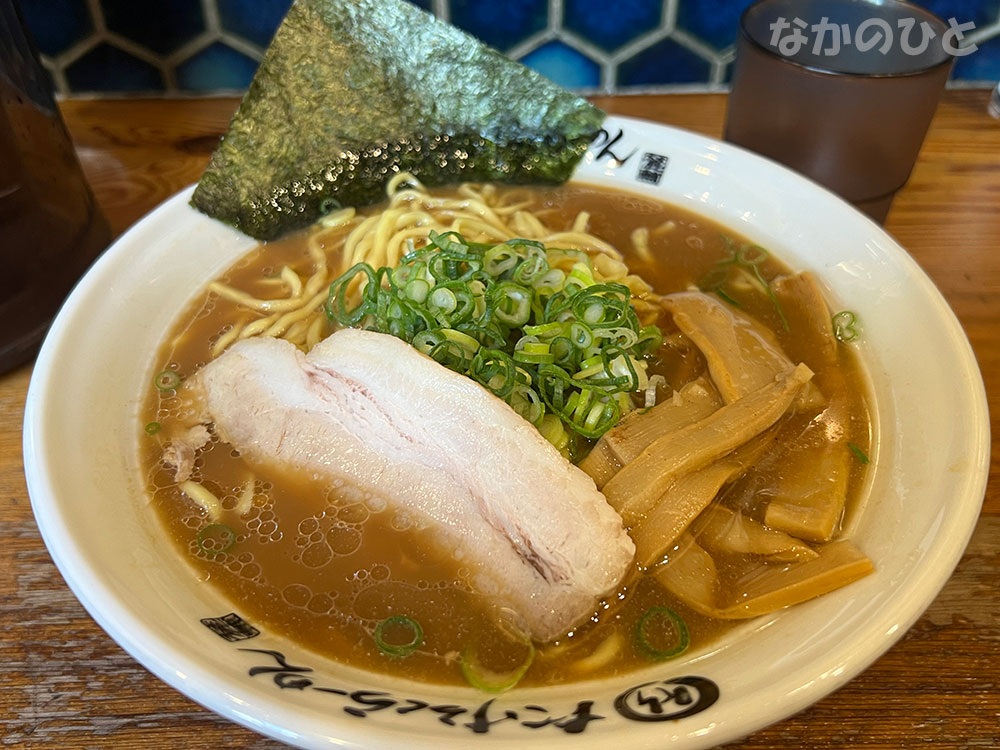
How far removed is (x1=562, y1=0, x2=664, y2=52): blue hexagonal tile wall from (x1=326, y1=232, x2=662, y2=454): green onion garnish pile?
1.17 metres

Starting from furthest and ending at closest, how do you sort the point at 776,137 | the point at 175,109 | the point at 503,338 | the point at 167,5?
the point at 175,109 → the point at 167,5 → the point at 776,137 → the point at 503,338

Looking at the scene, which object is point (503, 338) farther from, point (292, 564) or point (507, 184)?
point (507, 184)

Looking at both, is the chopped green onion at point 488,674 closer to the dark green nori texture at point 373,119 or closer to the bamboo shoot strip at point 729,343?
the bamboo shoot strip at point 729,343

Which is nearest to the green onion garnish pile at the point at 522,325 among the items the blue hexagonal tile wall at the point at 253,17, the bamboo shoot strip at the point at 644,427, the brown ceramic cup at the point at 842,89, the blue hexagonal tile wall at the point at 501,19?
the bamboo shoot strip at the point at 644,427

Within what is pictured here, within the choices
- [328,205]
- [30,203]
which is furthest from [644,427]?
[30,203]

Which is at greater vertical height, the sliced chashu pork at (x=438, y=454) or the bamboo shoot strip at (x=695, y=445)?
the bamboo shoot strip at (x=695, y=445)

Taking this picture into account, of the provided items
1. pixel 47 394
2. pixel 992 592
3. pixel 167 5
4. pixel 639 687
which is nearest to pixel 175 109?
pixel 167 5

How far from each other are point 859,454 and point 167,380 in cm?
131

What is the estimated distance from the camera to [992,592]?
131 centimetres

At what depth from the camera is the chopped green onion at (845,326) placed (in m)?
1.59

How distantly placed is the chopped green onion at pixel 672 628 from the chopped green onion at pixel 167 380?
998mm

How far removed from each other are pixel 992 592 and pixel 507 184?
143cm

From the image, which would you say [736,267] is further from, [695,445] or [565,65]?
[565,65]

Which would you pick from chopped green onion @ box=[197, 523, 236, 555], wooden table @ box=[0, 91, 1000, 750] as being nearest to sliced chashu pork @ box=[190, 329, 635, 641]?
chopped green onion @ box=[197, 523, 236, 555]
